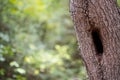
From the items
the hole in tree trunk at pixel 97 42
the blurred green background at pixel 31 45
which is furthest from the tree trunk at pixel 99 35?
the blurred green background at pixel 31 45

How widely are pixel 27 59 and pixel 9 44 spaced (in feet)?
2.23

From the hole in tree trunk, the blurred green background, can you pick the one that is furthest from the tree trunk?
the blurred green background

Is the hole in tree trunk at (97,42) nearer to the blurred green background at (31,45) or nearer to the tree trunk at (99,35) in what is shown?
the tree trunk at (99,35)

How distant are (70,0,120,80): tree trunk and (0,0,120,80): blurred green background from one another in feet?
9.28

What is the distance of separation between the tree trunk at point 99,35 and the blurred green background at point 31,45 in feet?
9.28

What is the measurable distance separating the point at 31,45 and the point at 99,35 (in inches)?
189

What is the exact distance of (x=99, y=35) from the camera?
368cm

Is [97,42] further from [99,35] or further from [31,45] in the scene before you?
[31,45]

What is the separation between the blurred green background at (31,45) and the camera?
7586 millimetres

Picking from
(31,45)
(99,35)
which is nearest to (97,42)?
(99,35)

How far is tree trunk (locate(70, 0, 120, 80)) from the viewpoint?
360 cm

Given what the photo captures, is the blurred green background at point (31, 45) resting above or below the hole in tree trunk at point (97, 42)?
above

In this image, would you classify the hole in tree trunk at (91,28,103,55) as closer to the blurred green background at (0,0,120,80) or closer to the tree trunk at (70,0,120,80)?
the tree trunk at (70,0,120,80)

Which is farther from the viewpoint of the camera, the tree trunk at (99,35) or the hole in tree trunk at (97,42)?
the hole in tree trunk at (97,42)
